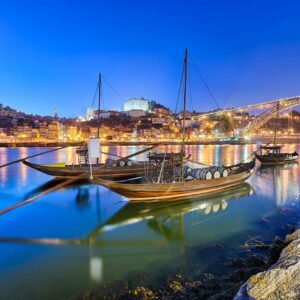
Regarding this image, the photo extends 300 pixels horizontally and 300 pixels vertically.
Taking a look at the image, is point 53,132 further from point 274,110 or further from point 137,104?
point 274,110

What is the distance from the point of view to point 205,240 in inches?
290

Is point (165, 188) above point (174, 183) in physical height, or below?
below

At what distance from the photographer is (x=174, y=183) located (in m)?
11.3

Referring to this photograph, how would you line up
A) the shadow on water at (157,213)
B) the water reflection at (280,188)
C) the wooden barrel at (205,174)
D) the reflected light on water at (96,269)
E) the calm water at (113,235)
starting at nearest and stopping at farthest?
1. the reflected light on water at (96,269)
2. the calm water at (113,235)
3. the shadow on water at (157,213)
4. the water reflection at (280,188)
5. the wooden barrel at (205,174)

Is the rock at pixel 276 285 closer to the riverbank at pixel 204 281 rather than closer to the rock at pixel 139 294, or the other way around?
the riverbank at pixel 204 281

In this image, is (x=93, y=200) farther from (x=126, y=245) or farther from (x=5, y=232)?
(x=126, y=245)

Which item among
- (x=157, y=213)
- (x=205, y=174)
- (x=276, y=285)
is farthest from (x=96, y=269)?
(x=205, y=174)

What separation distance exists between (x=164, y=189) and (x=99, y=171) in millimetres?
6119

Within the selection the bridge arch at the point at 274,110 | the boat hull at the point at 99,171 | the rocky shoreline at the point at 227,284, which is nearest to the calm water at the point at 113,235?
the rocky shoreline at the point at 227,284

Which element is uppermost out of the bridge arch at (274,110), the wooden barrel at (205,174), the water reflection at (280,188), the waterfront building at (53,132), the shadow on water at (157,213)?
the bridge arch at (274,110)

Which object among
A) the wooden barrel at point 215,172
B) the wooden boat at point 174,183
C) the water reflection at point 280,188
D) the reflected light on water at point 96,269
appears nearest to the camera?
the reflected light on water at point 96,269

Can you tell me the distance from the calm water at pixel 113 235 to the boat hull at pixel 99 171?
2.40 meters

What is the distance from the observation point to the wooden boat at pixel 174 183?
10.6 m

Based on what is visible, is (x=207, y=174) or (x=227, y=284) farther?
(x=207, y=174)
